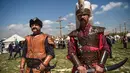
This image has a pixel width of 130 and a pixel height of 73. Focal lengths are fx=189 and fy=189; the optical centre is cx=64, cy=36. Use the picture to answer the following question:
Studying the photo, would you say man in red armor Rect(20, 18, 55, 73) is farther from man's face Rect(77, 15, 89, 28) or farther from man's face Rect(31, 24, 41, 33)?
man's face Rect(77, 15, 89, 28)

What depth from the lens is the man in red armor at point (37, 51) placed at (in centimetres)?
444

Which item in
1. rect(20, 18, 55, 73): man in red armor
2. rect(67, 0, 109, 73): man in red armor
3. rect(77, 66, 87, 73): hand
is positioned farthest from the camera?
rect(20, 18, 55, 73): man in red armor

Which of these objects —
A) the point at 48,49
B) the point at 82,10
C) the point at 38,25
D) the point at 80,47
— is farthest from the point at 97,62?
the point at 38,25

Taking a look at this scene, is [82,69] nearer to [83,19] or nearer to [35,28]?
[83,19]

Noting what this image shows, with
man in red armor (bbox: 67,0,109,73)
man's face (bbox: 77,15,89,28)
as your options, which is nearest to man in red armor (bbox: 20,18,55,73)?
man in red armor (bbox: 67,0,109,73)

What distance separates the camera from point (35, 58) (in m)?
4.46

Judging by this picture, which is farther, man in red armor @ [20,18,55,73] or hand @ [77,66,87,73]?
man in red armor @ [20,18,55,73]

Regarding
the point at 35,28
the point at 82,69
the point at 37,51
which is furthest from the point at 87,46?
the point at 35,28

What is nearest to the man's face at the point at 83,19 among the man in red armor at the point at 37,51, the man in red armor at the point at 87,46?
the man in red armor at the point at 87,46

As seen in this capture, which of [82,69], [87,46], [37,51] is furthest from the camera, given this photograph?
[37,51]

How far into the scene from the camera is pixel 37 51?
4508 mm

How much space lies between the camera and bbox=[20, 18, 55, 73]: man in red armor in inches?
175

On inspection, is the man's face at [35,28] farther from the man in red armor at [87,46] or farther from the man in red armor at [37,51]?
the man in red armor at [87,46]

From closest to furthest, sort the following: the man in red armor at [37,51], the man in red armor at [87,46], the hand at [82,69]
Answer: the hand at [82,69]
the man in red armor at [87,46]
the man in red armor at [37,51]
